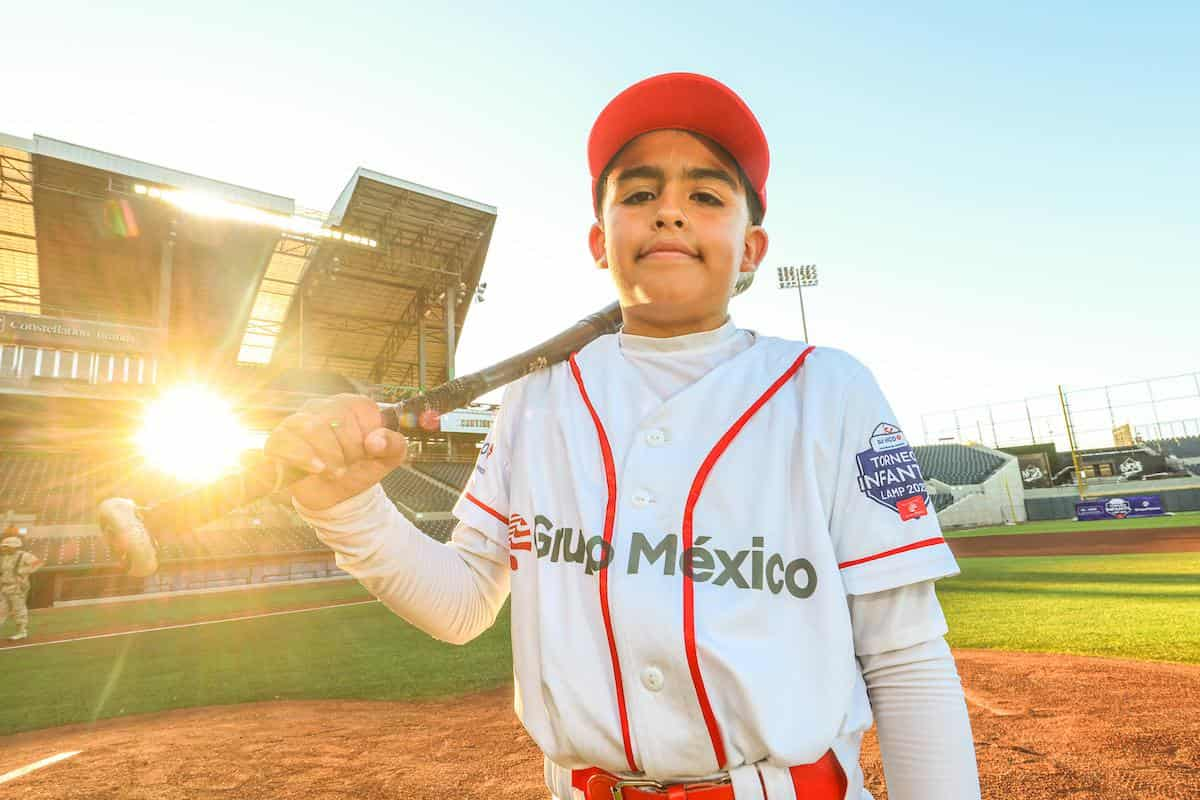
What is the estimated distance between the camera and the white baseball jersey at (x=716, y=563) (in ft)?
3.14

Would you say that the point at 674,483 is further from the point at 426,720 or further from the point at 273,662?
the point at 273,662

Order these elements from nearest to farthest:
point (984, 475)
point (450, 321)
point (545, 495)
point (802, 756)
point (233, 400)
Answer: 1. point (802, 756)
2. point (545, 495)
3. point (233, 400)
4. point (450, 321)
5. point (984, 475)

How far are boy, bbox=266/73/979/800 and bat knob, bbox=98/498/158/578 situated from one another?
28cm

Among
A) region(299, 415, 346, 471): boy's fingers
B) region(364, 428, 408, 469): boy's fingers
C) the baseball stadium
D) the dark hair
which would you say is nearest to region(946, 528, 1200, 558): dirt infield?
the baseball stadium

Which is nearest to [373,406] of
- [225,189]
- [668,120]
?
[668,120]

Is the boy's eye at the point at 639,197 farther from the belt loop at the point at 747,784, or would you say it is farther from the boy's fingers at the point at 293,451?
the belt loop at the point at 747,784

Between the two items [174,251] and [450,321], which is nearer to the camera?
[174,251]

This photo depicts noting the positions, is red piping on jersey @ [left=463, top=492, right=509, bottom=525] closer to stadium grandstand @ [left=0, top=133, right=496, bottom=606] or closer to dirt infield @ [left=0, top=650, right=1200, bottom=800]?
dirt infield @ [left=0, top=650, right=1200, bottom=800]

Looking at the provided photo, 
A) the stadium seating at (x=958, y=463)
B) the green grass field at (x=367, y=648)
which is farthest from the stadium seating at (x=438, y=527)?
the stadium seating at (x=958, y=463)

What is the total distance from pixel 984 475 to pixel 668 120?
33846 millimetres

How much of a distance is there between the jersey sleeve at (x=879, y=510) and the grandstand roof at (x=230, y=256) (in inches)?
870

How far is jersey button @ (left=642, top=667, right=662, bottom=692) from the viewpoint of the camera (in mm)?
966

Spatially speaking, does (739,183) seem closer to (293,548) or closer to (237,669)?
(237,669)

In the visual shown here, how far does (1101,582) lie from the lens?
912 centimetres
